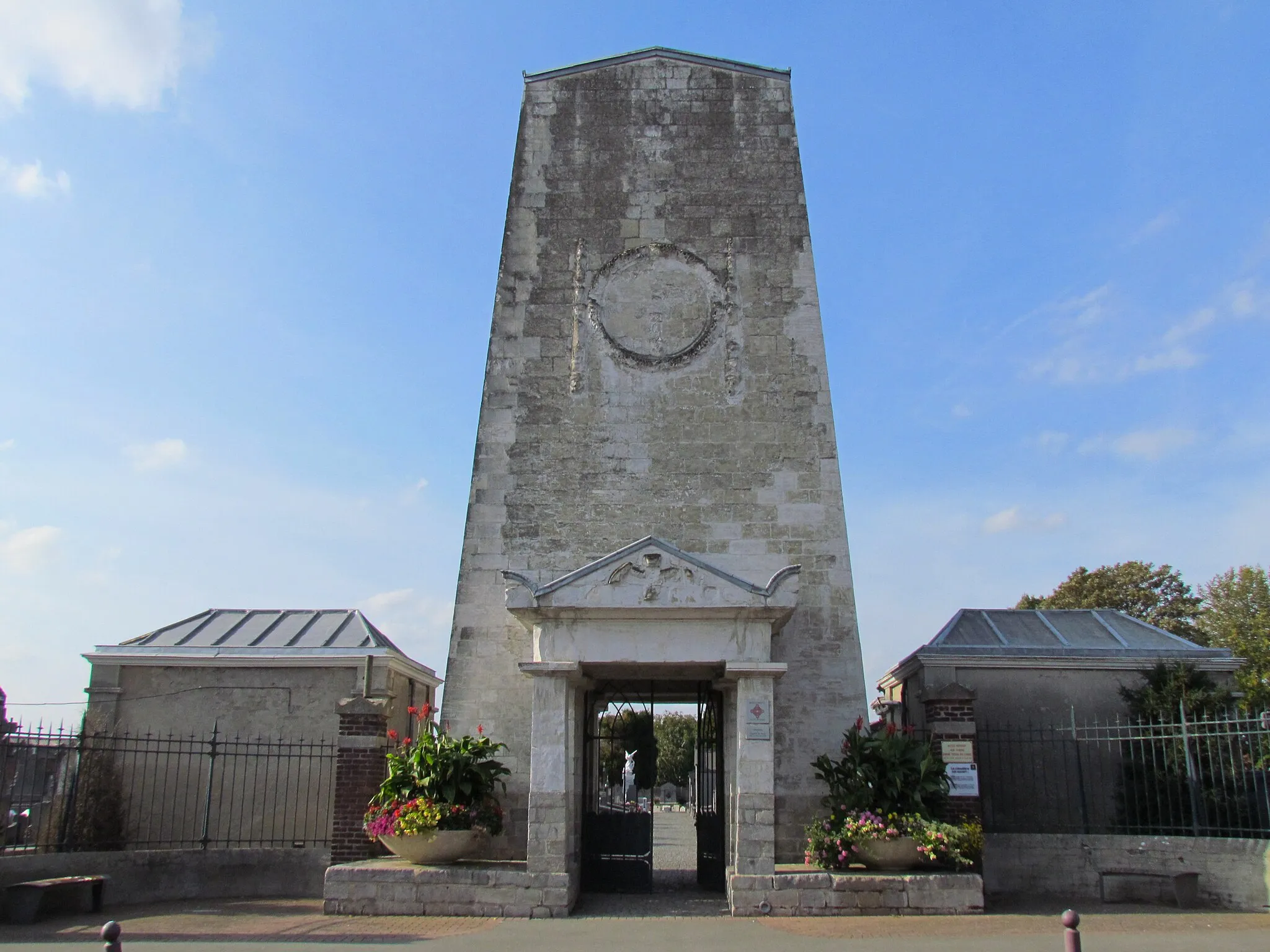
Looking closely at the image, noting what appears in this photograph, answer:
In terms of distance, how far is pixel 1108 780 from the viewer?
1393cm

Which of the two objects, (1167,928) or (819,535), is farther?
(819,535)

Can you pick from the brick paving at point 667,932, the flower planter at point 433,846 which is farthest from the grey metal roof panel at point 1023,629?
the flower planter at point 433,846

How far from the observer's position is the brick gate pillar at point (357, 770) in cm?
1173

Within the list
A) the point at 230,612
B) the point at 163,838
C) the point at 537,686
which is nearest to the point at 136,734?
the point at 163,838

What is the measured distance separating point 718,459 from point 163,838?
9.35 meters

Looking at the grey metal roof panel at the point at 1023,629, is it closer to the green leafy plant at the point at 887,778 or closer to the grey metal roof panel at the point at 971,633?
the grey metal roof panel at the point at 971,633

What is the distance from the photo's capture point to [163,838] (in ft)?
46.3

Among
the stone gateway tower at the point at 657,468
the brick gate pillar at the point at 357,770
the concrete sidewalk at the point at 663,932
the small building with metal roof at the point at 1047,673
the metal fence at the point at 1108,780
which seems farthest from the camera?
the small building with metal roof at the point at 1047,673

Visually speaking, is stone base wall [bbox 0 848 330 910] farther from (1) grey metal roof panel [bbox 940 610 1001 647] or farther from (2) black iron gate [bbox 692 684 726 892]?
(1) grey metal roof panel [bbox 940 610 1001 647]

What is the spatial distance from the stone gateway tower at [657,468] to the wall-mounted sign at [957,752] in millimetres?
1201

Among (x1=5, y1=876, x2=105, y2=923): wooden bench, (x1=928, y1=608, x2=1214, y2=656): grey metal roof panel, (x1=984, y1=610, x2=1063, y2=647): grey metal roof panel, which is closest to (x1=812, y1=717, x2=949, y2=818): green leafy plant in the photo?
(x1=928, y1=608, x2=1214, y2=656): grey metal roof panel

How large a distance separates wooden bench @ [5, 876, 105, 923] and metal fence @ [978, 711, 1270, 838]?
10.9 m

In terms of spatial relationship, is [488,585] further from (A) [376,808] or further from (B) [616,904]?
(B) [616,904]

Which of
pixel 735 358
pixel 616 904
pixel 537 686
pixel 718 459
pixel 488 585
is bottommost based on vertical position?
pixel 616 904
